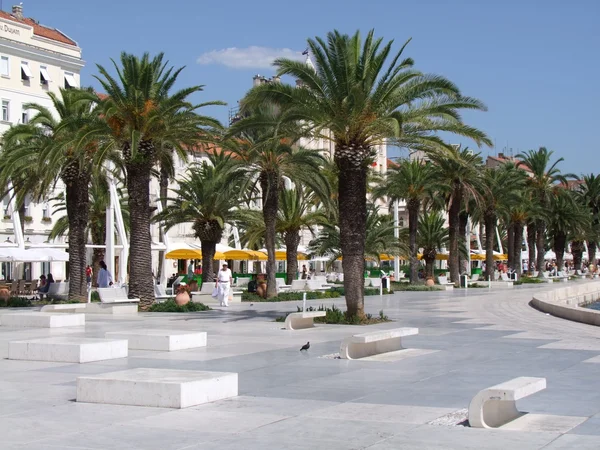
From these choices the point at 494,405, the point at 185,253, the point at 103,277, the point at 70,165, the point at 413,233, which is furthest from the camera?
the point at 413,233

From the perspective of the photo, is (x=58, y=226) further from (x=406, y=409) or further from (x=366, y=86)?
(x=406, y=409)

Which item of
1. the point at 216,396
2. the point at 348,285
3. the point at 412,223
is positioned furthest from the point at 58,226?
the point at 216,396

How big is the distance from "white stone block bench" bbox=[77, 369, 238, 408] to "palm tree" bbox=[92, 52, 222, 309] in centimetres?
1702

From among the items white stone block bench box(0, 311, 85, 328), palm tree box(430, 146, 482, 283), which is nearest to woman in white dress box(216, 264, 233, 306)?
white stone block bench box(0, 311, 85, 328)

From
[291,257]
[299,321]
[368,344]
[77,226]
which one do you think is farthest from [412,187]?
[368,344]

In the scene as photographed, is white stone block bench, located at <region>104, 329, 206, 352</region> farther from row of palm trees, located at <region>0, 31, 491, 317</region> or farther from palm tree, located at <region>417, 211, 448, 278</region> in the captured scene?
palm tree, located at <region>417, 211, 448, 278</region>

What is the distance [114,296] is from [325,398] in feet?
68.7

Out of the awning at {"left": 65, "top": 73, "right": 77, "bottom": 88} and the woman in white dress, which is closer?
the woman in white dress

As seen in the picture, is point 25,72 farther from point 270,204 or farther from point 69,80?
point 270,204

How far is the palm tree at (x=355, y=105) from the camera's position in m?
22.5

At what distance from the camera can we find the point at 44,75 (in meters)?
66.0

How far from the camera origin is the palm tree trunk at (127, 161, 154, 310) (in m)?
28.9

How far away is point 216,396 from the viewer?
427 inches

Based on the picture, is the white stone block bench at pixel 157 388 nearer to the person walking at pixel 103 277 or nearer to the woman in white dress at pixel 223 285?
the woman in white dress at pixel 223 285
